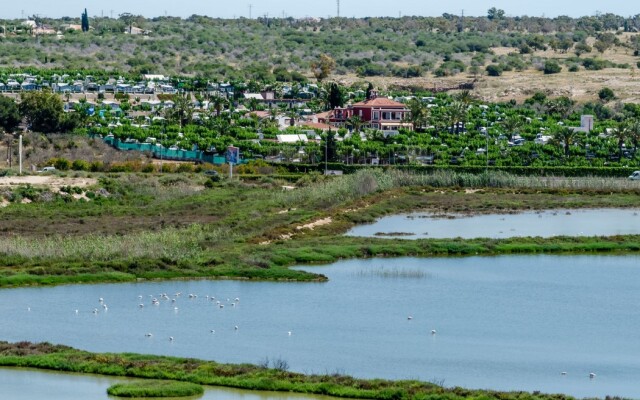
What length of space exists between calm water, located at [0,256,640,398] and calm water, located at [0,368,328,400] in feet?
9.31

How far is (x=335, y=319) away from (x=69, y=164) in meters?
48.9

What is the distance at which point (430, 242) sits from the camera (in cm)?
6156

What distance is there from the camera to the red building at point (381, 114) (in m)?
115

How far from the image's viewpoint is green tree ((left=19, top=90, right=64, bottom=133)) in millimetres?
103625

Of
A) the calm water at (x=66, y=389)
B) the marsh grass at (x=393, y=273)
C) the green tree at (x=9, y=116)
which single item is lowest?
the marsh grass at (x=393, y=273)

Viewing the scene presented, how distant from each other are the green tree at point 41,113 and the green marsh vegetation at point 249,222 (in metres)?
20.4

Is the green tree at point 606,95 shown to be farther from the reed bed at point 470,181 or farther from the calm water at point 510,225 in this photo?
the calm water at point 510,225

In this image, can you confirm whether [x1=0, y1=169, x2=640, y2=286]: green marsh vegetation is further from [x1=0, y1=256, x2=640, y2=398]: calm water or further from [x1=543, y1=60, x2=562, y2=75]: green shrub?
[x1=543, y1=60, x2=562, y2=75]: green shrub

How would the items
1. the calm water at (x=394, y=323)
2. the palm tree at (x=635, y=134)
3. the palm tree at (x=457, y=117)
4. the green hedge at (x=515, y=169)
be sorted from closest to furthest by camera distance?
1. the calm water at (x=394, y=323)
2. the green hedge at (x=515, y=169)
3. the palm tree at (x=635, y=134)
4. the palm tree at (x=457, y=117)

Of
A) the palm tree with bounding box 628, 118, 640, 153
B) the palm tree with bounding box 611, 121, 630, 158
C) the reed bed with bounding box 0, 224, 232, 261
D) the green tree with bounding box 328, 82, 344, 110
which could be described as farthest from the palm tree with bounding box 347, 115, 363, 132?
the reed bed with bounding box 0, 224, 232, 261

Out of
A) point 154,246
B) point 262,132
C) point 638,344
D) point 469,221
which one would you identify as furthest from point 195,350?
point 262,132

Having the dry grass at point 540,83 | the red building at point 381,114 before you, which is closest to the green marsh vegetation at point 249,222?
the red building at point 381,114

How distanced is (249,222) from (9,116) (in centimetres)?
4255

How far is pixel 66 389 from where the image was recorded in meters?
34.7
